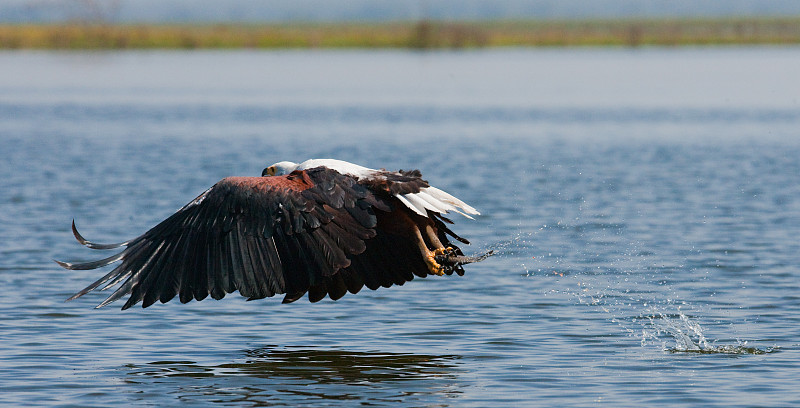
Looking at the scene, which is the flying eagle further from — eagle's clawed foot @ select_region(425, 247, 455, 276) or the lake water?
the lake water

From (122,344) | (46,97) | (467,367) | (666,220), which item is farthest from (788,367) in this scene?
(46,97)

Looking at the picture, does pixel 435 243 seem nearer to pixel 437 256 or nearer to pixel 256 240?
pixel 437 256

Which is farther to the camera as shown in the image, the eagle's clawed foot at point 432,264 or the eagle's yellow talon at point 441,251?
the eagle's yellow talon at point 441,251

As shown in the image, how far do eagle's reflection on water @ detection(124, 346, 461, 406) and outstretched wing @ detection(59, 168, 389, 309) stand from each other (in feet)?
1.85

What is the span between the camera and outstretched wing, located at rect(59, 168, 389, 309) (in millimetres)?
9094

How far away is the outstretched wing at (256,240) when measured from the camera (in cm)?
909

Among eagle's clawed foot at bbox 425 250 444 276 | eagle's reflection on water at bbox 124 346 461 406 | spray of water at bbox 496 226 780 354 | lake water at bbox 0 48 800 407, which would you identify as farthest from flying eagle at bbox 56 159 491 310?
spray of water at bbox 496 226 780 354

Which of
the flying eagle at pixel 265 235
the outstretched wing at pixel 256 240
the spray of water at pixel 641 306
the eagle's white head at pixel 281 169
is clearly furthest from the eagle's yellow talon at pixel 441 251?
the spray of water at pixel 641 306

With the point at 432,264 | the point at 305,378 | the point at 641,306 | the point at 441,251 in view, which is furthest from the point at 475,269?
the point at 305,378

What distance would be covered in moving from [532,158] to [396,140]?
456 centimetres

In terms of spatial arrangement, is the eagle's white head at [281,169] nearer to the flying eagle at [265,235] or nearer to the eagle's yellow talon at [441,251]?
the flying eagle at [265,235]

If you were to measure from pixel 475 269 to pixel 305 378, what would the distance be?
476 centimetres

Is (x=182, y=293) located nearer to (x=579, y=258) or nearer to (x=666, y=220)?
(x=579, y=258)

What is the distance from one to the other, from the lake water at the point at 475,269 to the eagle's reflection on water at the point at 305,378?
27 mm
